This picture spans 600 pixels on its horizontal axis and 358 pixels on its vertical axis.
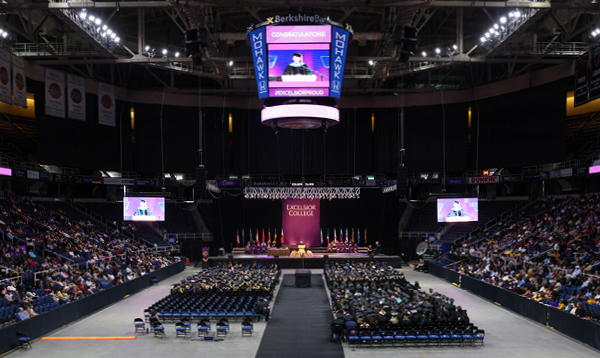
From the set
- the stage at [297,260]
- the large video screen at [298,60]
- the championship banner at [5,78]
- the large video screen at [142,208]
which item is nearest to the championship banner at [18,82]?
the championship banner at [5,78]

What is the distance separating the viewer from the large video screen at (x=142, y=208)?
96.4ft

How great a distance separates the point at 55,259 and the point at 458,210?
73.9 ft

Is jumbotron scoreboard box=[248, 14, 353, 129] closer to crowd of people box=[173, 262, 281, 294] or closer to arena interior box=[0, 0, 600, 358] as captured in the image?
arena interior box=[0, 0, 600, 358]

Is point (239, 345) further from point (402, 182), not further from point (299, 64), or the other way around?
point (402, 182)

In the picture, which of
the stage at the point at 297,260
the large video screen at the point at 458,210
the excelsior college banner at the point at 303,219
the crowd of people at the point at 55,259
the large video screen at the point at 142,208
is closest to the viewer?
A: the crowd of people at the point at 55,259

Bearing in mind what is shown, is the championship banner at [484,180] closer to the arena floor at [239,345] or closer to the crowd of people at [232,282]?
the crowd of people at [232,282]

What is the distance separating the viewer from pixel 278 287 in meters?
28.4

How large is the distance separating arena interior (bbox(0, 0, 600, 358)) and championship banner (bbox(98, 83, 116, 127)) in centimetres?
30

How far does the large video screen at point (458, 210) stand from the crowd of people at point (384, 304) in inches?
214

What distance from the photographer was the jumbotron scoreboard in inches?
816

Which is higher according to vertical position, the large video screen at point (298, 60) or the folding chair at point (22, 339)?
the large video screen at point (298, 60)

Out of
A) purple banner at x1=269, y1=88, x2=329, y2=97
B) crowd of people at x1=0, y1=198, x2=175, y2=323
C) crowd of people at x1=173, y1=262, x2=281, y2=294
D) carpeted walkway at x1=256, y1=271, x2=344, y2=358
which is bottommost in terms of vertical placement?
carpeted walkway at x1=256, y1=271, x2=344, y2=358

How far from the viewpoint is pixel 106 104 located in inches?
1511

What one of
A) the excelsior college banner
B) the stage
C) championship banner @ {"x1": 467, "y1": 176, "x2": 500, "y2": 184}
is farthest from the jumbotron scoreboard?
the excelsior college banner
